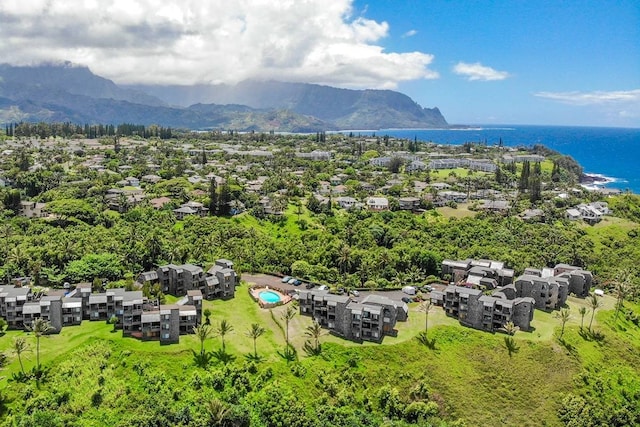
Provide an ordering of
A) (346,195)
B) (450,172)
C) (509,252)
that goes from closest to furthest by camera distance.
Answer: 1. (509,252)
2. (346,195)
3. (450,172)

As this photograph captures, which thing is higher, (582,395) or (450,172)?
(450,172)

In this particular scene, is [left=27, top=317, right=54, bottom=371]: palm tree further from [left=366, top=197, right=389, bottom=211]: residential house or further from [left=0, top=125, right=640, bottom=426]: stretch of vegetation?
[left=366, top=197, right=389, bottom=211]: residential house

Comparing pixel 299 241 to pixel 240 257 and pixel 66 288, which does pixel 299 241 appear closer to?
pixel 240 257

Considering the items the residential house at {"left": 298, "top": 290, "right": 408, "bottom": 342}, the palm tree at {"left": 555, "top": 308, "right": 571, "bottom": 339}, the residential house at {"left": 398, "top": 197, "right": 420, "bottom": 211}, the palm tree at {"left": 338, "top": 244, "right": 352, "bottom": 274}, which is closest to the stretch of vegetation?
the palm tree at {"left": 338, "top": 244, "right": 352, "bottom": 274}

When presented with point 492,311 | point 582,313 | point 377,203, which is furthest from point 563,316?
point 377,203

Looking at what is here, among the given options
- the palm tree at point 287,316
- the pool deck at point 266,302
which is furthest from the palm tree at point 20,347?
the palm tree at point 287,316

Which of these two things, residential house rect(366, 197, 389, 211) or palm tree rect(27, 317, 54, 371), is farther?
residential house rect(366, 197, 389, 211)

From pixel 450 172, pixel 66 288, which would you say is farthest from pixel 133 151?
pixel 66 288
